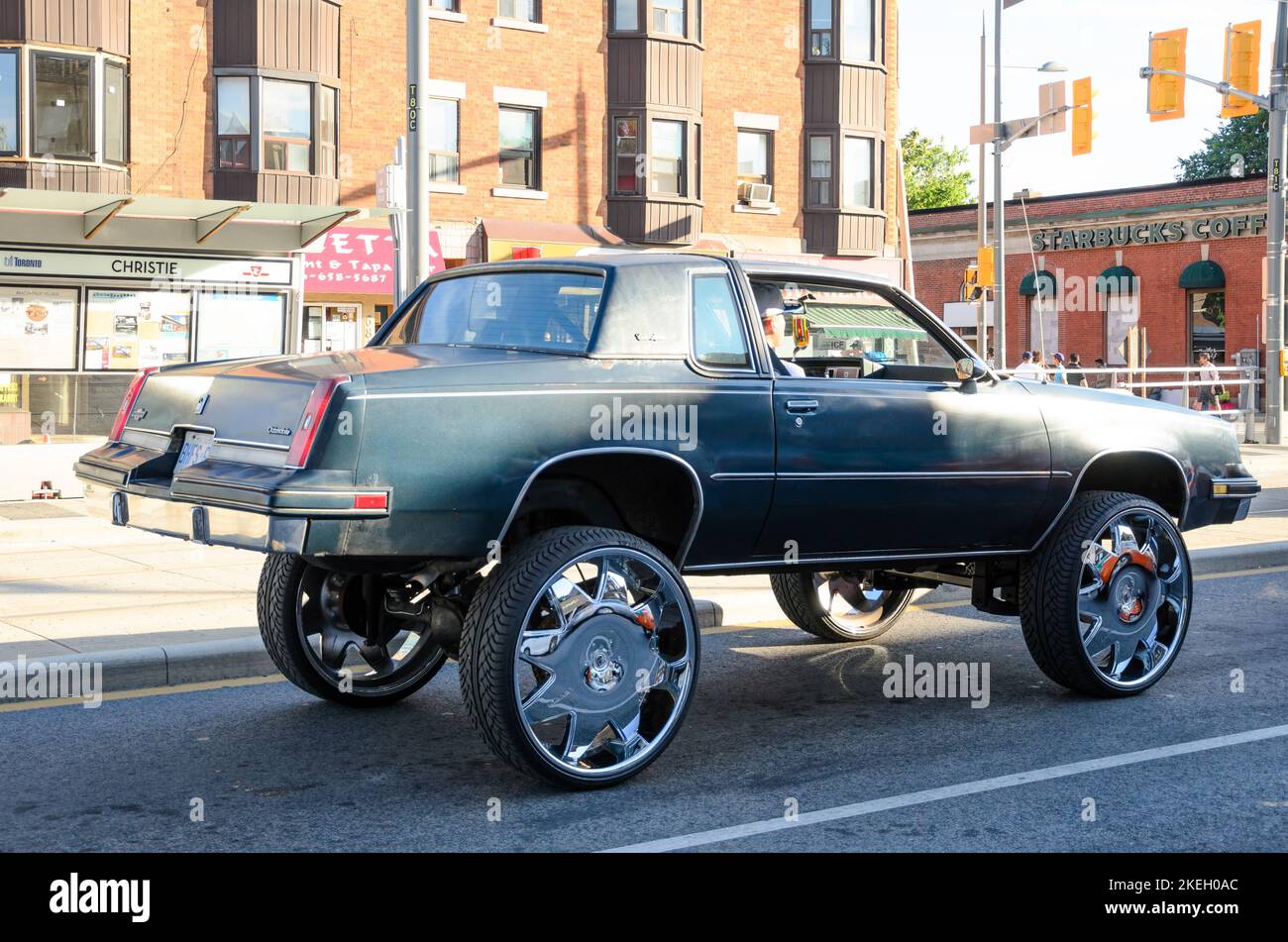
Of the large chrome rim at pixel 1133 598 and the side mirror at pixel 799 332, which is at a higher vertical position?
the side mirror at pixel 799 332

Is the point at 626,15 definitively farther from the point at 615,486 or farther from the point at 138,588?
the point at 615,486

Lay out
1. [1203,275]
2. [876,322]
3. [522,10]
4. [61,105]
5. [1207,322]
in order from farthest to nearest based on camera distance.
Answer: [1207,322] < [1203,275] < [522,10] < [61,105] < [876,322]

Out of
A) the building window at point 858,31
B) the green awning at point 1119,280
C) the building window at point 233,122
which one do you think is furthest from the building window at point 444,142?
the green awning at point 1119,280

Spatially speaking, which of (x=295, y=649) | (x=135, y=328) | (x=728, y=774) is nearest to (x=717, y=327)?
(x=728, y=774)

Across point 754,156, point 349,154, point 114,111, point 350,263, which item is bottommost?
point 350,263

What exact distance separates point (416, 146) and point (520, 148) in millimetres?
13817

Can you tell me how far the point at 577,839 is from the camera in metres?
4.84

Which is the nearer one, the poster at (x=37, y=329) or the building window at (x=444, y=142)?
the poster at (x=37, y=329)

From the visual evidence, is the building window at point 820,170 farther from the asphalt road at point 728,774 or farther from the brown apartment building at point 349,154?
the asphalt road at point 728,774

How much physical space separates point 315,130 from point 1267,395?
640 inches

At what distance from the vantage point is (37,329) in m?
18.2

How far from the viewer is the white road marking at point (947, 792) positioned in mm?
4848

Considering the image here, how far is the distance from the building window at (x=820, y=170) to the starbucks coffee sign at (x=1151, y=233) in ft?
48.4
